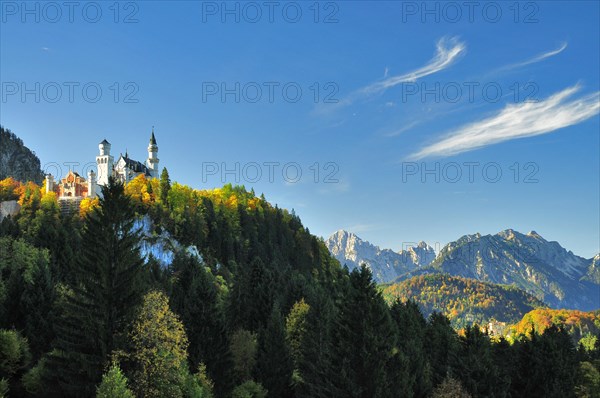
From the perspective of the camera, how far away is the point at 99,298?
39406 millimetres

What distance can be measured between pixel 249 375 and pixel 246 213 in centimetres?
12430

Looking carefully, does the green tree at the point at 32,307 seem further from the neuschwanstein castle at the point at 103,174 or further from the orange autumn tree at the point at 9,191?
the orange autumn tree at the point at 9,191

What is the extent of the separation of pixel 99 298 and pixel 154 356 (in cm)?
604

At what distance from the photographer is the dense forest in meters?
38.7

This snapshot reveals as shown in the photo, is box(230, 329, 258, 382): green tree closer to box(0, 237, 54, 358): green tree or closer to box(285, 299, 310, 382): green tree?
box(285, 299, 310, 382): green tree

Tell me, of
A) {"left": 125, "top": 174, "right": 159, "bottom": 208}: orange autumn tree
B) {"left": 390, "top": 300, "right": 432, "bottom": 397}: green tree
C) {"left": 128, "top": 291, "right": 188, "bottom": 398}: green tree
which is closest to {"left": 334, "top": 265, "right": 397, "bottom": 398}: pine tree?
{"left": 390, "top": 300, "right": 432, "bottom": 397}: green tree

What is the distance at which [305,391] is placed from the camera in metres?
57.2

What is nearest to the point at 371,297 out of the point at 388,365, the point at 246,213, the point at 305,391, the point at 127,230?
the point at 388,365

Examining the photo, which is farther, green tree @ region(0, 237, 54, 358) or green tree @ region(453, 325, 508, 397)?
green tree @ region(453, 325, 508, 397)

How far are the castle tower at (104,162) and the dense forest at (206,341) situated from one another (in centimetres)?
7146

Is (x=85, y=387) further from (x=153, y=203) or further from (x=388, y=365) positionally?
(x=153, y=203)

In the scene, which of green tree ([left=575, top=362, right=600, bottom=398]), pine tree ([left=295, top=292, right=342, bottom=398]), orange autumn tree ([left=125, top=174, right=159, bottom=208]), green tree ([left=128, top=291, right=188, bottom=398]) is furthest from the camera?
orange autumn tree ([left=125, top=174, right=159, bottom=208])

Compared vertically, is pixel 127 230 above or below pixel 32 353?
above

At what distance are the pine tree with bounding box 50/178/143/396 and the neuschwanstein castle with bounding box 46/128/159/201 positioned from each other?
113095 millimetres
